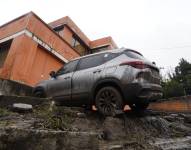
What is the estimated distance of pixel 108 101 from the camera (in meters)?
6.05

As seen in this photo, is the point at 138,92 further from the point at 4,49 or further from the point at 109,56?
the point at 4,49

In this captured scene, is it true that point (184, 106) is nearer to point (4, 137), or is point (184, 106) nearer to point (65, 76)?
point (65, 76)

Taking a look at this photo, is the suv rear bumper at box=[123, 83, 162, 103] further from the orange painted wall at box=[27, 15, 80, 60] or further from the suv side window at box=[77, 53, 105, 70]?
the orange painted wall at box=[27, 15, 80, 60]

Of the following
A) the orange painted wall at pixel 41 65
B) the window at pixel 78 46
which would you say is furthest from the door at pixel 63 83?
the window at pixel 78 46

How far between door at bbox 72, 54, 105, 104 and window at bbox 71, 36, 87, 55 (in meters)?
13.0

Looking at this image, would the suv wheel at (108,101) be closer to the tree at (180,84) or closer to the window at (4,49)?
the window at (4,49)

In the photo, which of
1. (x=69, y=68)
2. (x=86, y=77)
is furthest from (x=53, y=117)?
(x=69, y=68)

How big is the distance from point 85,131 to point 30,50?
808cm

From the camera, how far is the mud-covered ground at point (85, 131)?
10.1 feet

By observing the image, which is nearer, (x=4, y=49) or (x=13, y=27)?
(x=13, y=27)

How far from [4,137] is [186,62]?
32.2 meters

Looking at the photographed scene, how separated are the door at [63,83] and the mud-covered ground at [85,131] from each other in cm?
106

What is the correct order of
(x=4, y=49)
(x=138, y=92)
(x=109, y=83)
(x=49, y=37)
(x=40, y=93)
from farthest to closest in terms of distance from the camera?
(x=49, y=37)
(x=4, y=49)
(x=40, y=93)
(x=109, y=83)
(x=138, y=92)

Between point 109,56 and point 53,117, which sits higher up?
point 109,56
